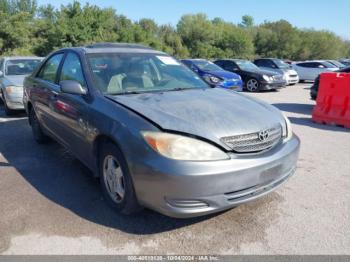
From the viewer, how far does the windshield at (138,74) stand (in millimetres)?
3764

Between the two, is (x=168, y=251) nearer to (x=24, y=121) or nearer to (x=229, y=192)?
(x=229, y=192)

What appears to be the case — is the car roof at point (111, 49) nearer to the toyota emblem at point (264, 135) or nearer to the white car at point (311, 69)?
the toyota emblem at point (264, 135)

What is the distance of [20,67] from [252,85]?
9.11 meters

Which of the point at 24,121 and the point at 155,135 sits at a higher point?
the point at 155,135

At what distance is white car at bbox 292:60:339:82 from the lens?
62.4ft

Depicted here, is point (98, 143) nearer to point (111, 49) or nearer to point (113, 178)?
point (113, 178)

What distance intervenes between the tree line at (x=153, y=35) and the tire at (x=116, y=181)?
31958mm

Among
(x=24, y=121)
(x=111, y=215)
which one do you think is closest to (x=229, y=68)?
(x=24, y=121)

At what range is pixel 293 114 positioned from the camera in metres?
8.99

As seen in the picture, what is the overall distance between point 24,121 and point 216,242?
6.17 m

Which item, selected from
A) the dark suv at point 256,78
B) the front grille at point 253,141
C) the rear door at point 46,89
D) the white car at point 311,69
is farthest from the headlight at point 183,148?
the white car at point 311,69

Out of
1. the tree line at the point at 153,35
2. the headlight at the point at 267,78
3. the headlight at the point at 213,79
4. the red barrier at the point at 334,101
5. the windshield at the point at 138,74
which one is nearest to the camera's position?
the windshield at the point at 138,74

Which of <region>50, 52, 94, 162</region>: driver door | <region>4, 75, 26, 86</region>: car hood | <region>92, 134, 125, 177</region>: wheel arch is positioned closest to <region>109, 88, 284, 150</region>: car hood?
<region>92, 134, 125, 177</region>: wheel arch

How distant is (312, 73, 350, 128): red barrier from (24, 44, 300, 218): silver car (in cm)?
446
